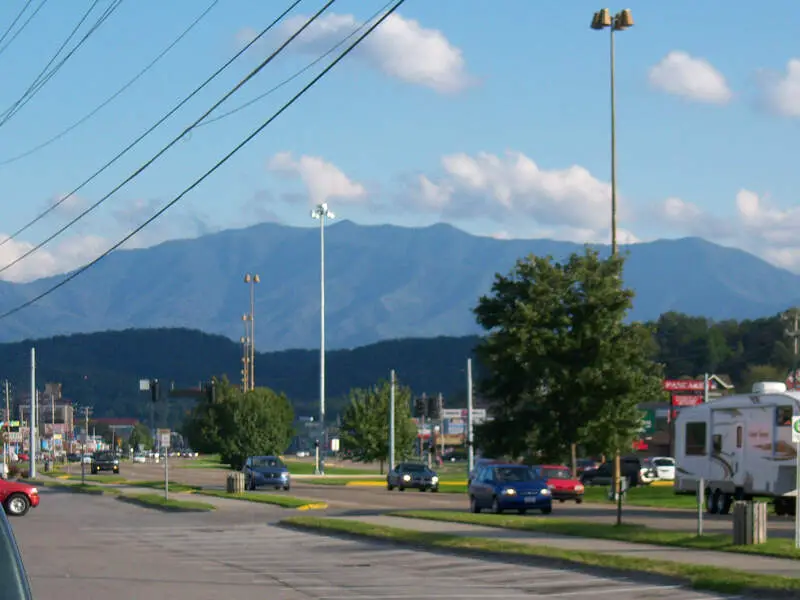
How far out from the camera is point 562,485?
4847 centimetres

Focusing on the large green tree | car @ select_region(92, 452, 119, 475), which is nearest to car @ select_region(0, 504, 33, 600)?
the large green tree

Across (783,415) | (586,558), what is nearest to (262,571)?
(586,558)

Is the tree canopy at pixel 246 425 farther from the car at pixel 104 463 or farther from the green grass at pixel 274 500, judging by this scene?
the green grass at pixel 274 500

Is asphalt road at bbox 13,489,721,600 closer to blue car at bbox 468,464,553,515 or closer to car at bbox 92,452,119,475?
blue car at bbox 468,464,553,515

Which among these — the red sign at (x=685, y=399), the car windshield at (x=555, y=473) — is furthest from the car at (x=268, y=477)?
the red sign at (x=685, y=399)

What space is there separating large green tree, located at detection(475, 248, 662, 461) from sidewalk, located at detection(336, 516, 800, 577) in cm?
2434

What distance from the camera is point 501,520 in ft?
107

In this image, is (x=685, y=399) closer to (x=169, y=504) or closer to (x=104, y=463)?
(x=169, y=504)

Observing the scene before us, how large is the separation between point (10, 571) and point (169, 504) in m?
39.5

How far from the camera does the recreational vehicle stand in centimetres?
3353

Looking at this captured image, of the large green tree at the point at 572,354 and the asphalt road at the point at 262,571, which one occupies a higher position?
the large green tree at the point at 572,354

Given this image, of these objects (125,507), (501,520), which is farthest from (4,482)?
(501,520)

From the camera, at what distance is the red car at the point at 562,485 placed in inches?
1901

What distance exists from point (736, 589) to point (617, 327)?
131 feet
